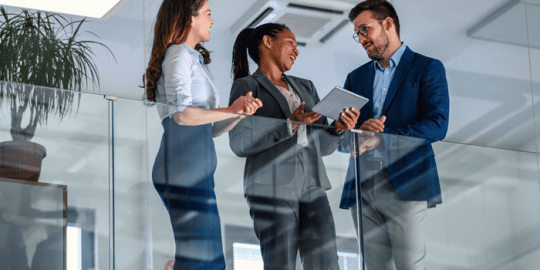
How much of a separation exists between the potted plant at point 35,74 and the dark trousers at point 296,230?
0.86m

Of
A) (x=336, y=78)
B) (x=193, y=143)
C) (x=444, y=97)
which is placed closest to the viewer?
(x=193, y=143)

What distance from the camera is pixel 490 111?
Result: 6.48 m

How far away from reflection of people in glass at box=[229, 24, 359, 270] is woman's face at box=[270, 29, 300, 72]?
0.23 metres

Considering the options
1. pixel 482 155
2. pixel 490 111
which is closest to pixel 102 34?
pixel 482 155

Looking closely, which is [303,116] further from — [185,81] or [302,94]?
[185,81]

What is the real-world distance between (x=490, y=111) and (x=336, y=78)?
63.6 inches

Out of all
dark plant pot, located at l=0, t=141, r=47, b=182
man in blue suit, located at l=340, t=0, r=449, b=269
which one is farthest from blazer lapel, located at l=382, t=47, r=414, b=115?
dark plant pot, located at l=0, t=141, r=47, b=182

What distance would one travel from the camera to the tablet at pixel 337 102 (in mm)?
3094

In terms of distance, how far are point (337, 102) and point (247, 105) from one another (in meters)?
0.40

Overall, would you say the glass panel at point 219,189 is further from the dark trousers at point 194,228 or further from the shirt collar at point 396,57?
the shirt collar at point 396,57

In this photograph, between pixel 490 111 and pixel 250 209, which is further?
pixel 490 111

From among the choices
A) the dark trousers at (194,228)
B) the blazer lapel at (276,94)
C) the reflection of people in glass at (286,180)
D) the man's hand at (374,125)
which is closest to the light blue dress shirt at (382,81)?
the man's hand at (374,125)

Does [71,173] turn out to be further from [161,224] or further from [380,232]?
[380,232]

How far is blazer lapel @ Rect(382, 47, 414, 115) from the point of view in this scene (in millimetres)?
3660
